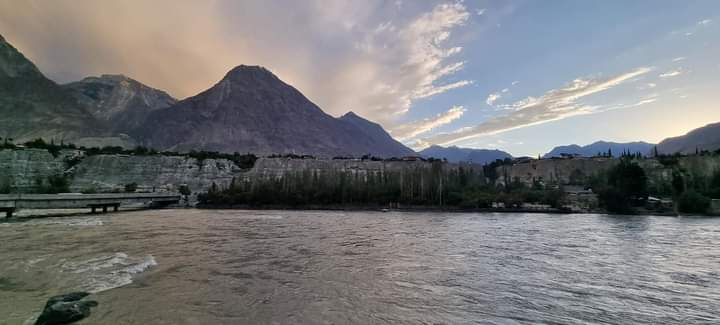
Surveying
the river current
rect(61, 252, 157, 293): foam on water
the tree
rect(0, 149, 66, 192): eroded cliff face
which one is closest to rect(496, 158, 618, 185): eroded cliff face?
the tree

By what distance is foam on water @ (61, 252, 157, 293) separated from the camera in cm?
1531

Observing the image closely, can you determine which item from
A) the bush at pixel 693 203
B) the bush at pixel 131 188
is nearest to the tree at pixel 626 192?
the bush at pixel 693 203

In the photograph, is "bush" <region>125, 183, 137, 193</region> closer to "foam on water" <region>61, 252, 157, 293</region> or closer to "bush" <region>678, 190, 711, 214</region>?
"foam on water" <region>61, 252, 157, 293</region>

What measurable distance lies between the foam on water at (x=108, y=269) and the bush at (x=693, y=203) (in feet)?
318

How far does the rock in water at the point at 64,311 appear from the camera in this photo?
405 inches

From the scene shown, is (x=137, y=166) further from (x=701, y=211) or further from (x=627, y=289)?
(x=701, y=211)

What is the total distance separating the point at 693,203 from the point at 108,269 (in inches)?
3910

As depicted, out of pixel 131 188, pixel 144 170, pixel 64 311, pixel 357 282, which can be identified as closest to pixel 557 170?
pixel 144 170

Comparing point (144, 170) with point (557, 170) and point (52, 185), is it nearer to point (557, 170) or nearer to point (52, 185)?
point (52, 185)

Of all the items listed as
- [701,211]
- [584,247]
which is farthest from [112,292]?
[701,211]

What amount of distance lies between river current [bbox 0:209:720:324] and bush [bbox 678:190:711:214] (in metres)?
61.6

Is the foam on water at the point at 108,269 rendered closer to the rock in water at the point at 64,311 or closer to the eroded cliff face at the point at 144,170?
the rock in water at the point at 64,311

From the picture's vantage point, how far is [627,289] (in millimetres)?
16609

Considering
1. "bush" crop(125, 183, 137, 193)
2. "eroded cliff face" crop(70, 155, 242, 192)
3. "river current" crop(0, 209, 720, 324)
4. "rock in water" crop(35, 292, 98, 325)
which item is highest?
"eroded cliff face" crop(70, 155, 242, 192)
